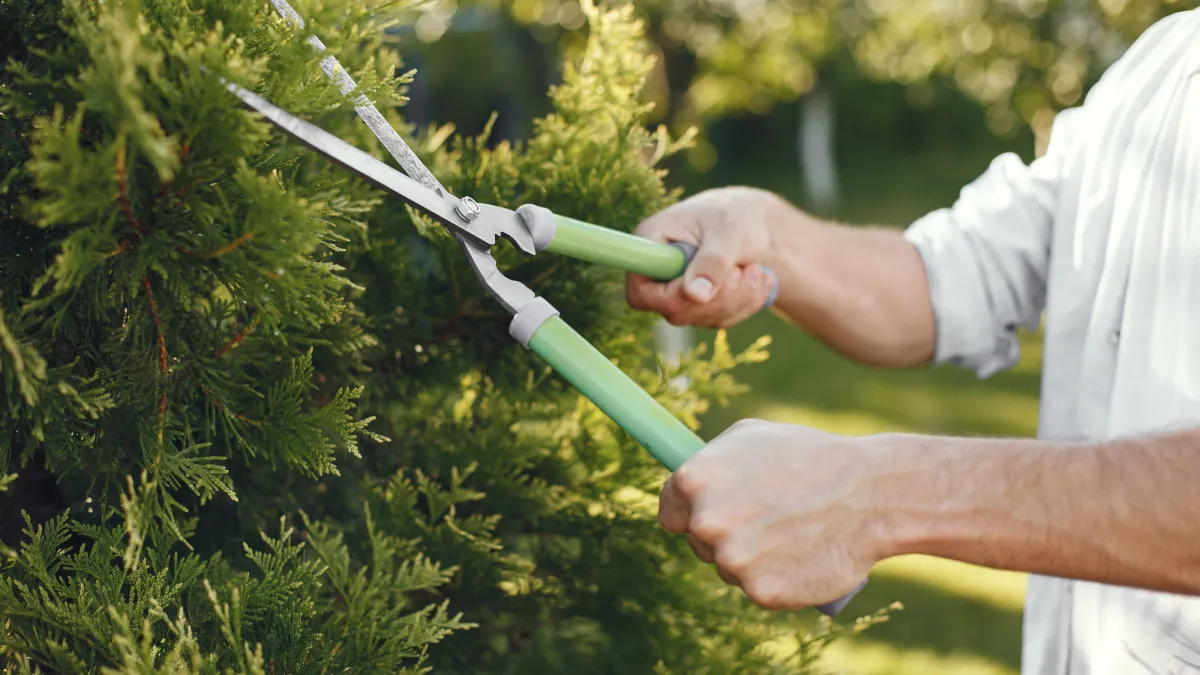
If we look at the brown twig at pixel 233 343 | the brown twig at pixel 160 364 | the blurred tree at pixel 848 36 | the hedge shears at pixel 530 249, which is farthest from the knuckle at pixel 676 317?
the blurred tree at pixel 848 36

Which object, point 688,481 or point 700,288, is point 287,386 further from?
point 700,288

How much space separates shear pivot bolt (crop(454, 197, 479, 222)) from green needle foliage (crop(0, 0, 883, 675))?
0.11 meters

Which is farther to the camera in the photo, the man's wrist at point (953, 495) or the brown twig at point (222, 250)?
the man's wrist at point (953, 495)

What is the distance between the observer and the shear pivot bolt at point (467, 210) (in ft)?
4.13

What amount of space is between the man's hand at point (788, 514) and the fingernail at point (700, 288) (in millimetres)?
465

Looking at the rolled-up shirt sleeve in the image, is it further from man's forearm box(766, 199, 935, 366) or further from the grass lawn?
the grass lawn

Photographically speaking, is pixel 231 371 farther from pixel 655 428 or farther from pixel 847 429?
pixel 847 429

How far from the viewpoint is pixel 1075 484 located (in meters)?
1.08

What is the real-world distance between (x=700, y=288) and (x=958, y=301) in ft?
1.77

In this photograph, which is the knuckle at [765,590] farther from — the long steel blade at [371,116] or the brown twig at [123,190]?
the brown twig at [123,190]

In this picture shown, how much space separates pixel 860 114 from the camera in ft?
71.9

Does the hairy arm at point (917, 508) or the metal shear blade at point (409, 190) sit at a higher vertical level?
the metal shear blade at point (409, 190)

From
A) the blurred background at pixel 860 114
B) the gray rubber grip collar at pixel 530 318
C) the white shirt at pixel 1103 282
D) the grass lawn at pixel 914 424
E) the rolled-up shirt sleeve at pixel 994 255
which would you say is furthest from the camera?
the blurred background at pixel 860 114

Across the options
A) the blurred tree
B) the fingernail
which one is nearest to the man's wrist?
the fingernail
